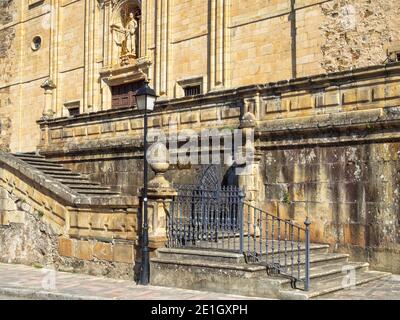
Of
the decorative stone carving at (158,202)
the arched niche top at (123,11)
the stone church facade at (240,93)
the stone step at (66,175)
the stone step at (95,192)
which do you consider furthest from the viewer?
the arched niche top at (123,11)

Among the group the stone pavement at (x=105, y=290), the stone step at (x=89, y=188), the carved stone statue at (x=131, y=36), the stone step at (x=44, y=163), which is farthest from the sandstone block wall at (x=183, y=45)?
the stone pavement at (x=105, y=290)

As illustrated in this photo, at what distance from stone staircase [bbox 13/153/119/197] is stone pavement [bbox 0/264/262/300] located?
3642 mm

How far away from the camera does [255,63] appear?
647 inches

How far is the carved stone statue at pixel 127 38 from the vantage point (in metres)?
20.6

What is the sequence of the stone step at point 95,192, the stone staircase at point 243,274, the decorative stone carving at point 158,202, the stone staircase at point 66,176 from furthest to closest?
the stone staircase at point 66,176 < the stone step at point 95,192 < the decorative stone carving at point 158,202 < the stone staircase at point 243,274

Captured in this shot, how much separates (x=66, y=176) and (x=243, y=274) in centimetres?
864

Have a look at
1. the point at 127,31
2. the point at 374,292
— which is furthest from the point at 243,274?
the point at 127,31

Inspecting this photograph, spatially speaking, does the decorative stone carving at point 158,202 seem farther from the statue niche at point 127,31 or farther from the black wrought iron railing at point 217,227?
the statue niche at point 127,31

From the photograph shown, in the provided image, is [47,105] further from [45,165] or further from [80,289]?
[80,289]

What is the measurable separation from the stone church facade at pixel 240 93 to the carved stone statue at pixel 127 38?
5 cm

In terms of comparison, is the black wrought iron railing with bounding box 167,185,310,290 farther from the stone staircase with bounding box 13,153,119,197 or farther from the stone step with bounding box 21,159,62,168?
the stone step with bounding box 21,159,62,168

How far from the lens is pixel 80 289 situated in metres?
9.24

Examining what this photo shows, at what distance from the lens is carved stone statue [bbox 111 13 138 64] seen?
2064cm
